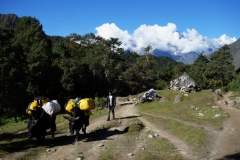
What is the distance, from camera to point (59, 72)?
4375 cm

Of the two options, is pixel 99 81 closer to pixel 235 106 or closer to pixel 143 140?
pixel 235 106

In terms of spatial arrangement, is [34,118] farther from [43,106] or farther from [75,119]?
[75,119]

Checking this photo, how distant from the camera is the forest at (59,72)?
31439 millimetres

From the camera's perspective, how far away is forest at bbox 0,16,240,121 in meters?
31.4

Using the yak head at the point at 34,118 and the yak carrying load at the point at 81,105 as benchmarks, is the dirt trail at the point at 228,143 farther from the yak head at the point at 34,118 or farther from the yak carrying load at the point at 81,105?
the yak head at the point at 34,118

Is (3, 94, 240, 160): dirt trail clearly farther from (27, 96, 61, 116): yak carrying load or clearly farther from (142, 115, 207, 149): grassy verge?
(27, 96, 61, 116): yak carrying load

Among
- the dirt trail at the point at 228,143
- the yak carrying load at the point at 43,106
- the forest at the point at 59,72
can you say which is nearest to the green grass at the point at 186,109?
the dirt trail at the point at 228,143

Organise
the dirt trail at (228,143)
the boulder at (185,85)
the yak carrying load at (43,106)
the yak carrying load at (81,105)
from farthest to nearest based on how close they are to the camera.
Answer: the boulder at (185,85)
the yak carrying load at (81,105)
the yak carrying load at (43,106)
the dirt trail at (228,143)

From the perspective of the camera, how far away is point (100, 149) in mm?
12578

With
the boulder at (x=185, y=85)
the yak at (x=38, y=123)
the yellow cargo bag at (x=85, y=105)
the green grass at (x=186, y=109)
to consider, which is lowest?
the green grass at (x=186, y=109)

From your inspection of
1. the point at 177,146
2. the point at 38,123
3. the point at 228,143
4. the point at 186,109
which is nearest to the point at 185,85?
the point at 186,109

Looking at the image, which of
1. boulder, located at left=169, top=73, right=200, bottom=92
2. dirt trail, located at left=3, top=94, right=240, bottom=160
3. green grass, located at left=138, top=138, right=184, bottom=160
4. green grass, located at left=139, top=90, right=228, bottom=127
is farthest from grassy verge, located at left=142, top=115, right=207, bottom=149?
boulder, located at left=169, top=73, right=200, bottom=92

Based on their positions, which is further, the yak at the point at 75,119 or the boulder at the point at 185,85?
the boulder at the point at 185,85

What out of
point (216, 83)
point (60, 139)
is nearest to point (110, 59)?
point (216, 83)
